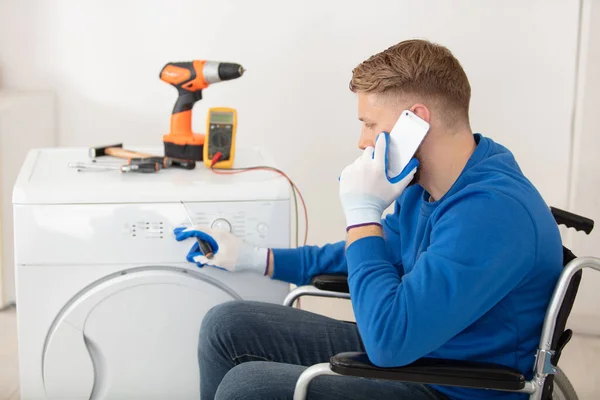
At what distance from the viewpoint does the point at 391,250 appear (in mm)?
1714

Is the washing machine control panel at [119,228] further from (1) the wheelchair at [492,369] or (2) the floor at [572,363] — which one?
(2) the floor at [572,363]

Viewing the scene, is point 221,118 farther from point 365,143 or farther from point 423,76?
point 423,76

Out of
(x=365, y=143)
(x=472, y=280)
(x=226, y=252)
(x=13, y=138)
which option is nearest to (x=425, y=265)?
(x=472, y=280)

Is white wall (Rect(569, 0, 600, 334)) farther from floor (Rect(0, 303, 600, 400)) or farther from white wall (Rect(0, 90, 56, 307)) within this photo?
white wall (Rect(0, 90, 56, 307))

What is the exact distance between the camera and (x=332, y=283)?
5.61 feet

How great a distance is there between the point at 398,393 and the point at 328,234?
4.94ft

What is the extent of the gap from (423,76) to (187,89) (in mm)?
862

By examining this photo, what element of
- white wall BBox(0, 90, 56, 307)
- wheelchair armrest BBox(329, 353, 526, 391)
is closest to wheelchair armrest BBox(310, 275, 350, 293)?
wheelchair armrest BBox(329, 353, 526, 391)

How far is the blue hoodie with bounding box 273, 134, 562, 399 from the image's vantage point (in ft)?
4.07

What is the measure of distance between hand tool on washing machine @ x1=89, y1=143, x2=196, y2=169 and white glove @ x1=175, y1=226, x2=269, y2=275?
0.27 metres

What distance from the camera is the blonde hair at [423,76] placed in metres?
1.39

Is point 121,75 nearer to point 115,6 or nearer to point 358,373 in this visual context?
point 115,6

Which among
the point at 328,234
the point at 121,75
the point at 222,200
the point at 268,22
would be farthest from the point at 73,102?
the point at 222,200

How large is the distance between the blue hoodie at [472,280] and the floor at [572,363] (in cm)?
112
